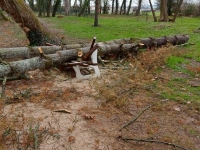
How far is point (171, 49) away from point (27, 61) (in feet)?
Answer: 19.4

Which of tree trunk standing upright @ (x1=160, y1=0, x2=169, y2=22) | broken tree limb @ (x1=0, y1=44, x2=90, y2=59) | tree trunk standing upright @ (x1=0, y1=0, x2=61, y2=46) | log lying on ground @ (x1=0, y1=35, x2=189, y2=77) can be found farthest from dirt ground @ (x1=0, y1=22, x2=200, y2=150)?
tree trunk standing upright @ (x1=160, y1=0, x2=169, y2=22)

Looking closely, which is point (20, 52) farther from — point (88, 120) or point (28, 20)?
point (88, 120)

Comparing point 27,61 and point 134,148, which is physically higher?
point 27,61

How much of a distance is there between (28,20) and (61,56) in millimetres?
3280

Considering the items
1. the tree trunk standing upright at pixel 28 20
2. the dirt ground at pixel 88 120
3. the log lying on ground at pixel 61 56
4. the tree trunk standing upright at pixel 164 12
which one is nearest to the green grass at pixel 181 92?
the dirt ground at pixel 88 120

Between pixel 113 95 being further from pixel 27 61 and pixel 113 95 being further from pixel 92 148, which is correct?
pixel 27 61

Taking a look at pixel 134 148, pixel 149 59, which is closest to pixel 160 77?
pixel 149 59

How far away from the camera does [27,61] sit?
582 centimetres

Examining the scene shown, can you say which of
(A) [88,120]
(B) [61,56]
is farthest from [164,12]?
(A) [88,120]

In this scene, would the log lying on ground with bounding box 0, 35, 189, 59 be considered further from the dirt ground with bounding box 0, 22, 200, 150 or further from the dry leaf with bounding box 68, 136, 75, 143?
the dry leaf with bounding box 68, 136, 75, 143

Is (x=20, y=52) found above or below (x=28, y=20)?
below

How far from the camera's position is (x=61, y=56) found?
6.73m

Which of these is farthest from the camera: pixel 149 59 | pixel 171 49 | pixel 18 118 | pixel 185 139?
pixel 171 49

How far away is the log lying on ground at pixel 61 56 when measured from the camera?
5.54m
